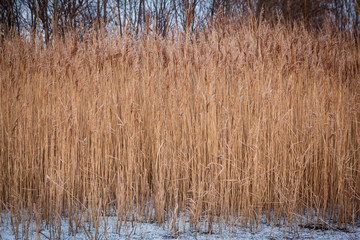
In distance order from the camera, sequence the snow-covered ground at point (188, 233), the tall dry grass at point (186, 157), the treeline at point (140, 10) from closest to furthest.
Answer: the snow-covered ground at point (188, 233) → the tall dry grass at point (186, 157) → the treeline at point (140, 10)

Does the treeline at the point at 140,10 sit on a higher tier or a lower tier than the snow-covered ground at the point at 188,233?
higher

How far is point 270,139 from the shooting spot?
220cm

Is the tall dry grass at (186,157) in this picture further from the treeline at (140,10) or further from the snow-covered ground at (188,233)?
the treeline at (140,10)

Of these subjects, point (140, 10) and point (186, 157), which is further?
point (140, 10)

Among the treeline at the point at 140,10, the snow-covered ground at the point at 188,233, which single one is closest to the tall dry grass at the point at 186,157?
the snow-covered ground at the point at 188,233

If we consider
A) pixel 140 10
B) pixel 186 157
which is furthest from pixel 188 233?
pixel 140 10

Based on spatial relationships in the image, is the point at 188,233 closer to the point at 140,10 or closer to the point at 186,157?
the point at 186,157

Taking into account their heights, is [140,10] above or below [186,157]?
above

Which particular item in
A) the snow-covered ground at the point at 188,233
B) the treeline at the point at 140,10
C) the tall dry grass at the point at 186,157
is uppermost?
the treeline at the point at 140,10

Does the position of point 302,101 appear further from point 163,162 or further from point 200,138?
point 163,162

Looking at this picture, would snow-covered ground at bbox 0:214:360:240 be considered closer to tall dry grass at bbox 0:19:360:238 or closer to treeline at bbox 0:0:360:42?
tall dry grass at bbox 0:19:360:238

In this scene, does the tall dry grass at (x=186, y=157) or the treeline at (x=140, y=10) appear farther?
the treeline at (x=140, y=10)

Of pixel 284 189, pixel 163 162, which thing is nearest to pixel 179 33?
pixel 163 162

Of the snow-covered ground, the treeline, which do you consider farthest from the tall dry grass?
the treeline
